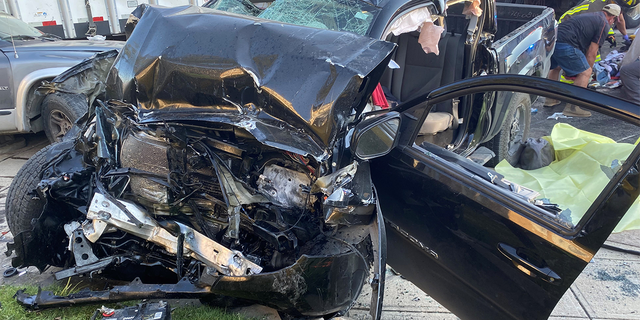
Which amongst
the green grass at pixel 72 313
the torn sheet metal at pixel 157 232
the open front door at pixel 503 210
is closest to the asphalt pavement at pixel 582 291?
the green grass at pixel 72 313

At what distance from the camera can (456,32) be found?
14.1ft

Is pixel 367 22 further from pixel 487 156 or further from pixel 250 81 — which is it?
pixel 487 156

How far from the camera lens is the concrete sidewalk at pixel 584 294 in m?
2.86

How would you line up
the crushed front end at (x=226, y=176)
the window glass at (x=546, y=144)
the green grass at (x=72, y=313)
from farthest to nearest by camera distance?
the green grass at (x=72, y=313)
the crushed front end at (x=226, y=176)
the window glass at (x=546, y=144)

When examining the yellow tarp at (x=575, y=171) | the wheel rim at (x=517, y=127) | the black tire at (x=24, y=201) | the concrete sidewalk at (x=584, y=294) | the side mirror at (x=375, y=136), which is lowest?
the concrete sidewalk at (x=584, y=294)

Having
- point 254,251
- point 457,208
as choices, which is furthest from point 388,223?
point 254,251

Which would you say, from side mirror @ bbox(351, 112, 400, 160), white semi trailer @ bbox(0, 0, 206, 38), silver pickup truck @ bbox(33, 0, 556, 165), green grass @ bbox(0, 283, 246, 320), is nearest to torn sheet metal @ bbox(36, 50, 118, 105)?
silver pickup truck @ bbox(33, 0, 556, 165)

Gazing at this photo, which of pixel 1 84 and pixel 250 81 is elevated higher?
pixel 250 81

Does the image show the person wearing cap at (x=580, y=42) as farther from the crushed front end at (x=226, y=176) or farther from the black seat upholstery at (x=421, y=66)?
the crushed front end at (x=226, y=176)

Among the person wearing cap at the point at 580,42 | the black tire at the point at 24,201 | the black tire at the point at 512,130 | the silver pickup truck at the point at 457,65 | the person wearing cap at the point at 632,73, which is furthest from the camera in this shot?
the person wearing cap at the point at 580,42

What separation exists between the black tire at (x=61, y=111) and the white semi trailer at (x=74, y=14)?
298 cm

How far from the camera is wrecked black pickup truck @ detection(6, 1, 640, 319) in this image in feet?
6.82

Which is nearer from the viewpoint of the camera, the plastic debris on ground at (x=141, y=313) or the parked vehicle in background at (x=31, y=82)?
the plastic debris on ground at (x=141, y=313)

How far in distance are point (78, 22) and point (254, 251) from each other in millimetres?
Answer: 7144
